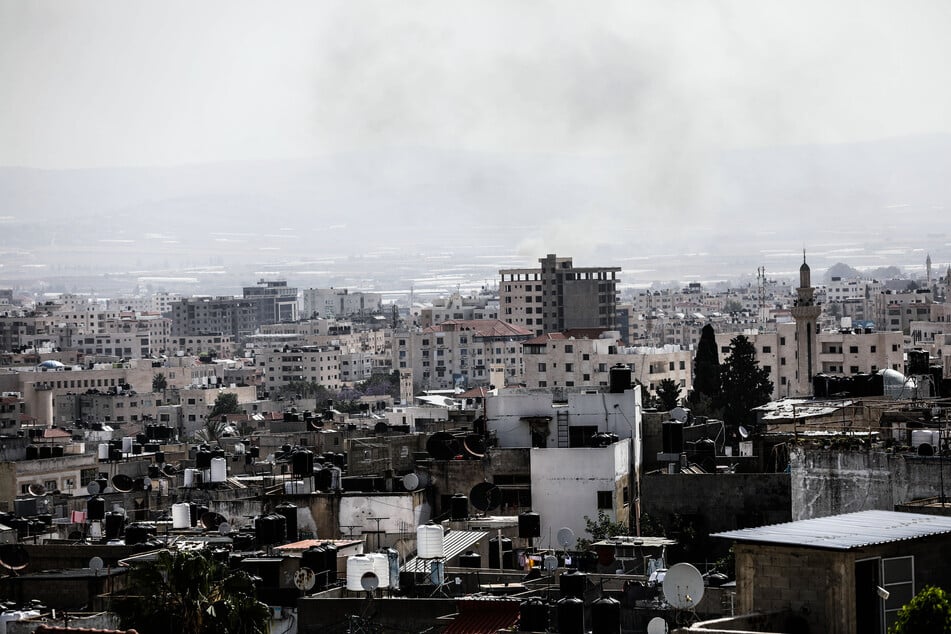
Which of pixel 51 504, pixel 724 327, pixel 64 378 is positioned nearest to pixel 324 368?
pixel 724 327

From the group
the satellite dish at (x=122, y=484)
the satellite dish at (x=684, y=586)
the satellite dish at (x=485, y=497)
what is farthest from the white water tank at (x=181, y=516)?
the satellite dish at (x=684, y=586)

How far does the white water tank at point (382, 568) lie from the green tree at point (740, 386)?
111 feet

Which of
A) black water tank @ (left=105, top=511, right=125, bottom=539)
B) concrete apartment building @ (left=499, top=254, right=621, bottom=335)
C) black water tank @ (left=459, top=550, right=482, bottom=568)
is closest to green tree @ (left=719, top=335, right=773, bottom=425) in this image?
black water tank @ (left=105, top=511, right=125, bottom=539)

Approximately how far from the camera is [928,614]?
333 inches

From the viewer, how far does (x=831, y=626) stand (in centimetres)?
923

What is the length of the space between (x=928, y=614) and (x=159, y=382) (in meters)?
98.4

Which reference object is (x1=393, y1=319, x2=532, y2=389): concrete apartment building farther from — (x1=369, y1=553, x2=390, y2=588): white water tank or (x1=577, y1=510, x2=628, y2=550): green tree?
(x1=369, y1=553, x2=390, y2=588): white water tank

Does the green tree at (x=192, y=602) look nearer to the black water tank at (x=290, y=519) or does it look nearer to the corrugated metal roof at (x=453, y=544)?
the corrugated metal roof at (x=453, y=544)

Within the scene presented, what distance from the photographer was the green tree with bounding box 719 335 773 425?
49.2 m

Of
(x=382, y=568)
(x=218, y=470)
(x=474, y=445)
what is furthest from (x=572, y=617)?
(x=218, y=470)

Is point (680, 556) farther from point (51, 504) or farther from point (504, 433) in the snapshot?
point (51, 504)

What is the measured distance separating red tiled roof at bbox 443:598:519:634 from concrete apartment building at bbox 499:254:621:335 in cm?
11520

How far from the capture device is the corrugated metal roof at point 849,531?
9.45 m

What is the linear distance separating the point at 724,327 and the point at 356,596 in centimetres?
12610
